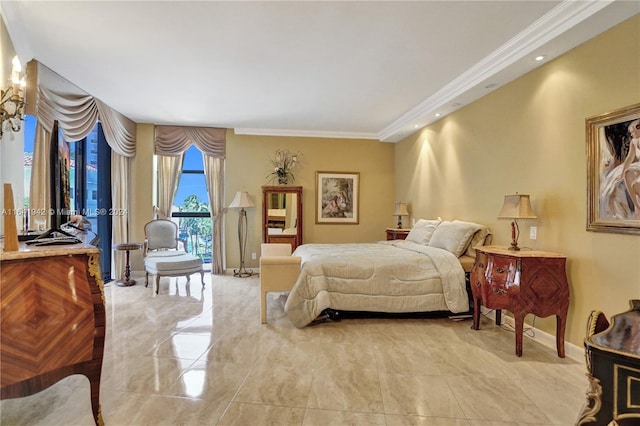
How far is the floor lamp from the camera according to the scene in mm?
5844

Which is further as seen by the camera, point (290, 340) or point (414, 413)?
point (290, 340)

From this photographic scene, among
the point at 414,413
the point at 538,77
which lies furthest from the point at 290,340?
the point at 538,77

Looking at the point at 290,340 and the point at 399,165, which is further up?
the point at 399,165

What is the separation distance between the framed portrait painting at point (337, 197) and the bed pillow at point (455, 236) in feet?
8.10

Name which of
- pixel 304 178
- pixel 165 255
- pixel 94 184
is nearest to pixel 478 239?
pixel 304 178

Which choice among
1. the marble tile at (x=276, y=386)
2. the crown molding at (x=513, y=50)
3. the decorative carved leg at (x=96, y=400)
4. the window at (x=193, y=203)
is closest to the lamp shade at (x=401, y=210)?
the crown molding at (x=513, y=50)

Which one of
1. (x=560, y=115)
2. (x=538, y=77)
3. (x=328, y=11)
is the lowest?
(x=560, y=115)

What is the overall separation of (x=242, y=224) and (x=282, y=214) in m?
0.78

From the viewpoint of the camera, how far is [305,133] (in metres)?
6.28

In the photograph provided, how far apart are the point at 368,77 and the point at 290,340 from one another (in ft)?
9.67

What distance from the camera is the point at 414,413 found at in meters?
1.94

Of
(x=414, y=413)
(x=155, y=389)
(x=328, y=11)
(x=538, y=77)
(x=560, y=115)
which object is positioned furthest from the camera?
(x=538, y=77)

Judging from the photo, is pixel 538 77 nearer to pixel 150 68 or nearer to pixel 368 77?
pixel 368 77

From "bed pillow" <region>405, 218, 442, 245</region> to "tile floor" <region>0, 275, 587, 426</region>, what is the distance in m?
1.25
